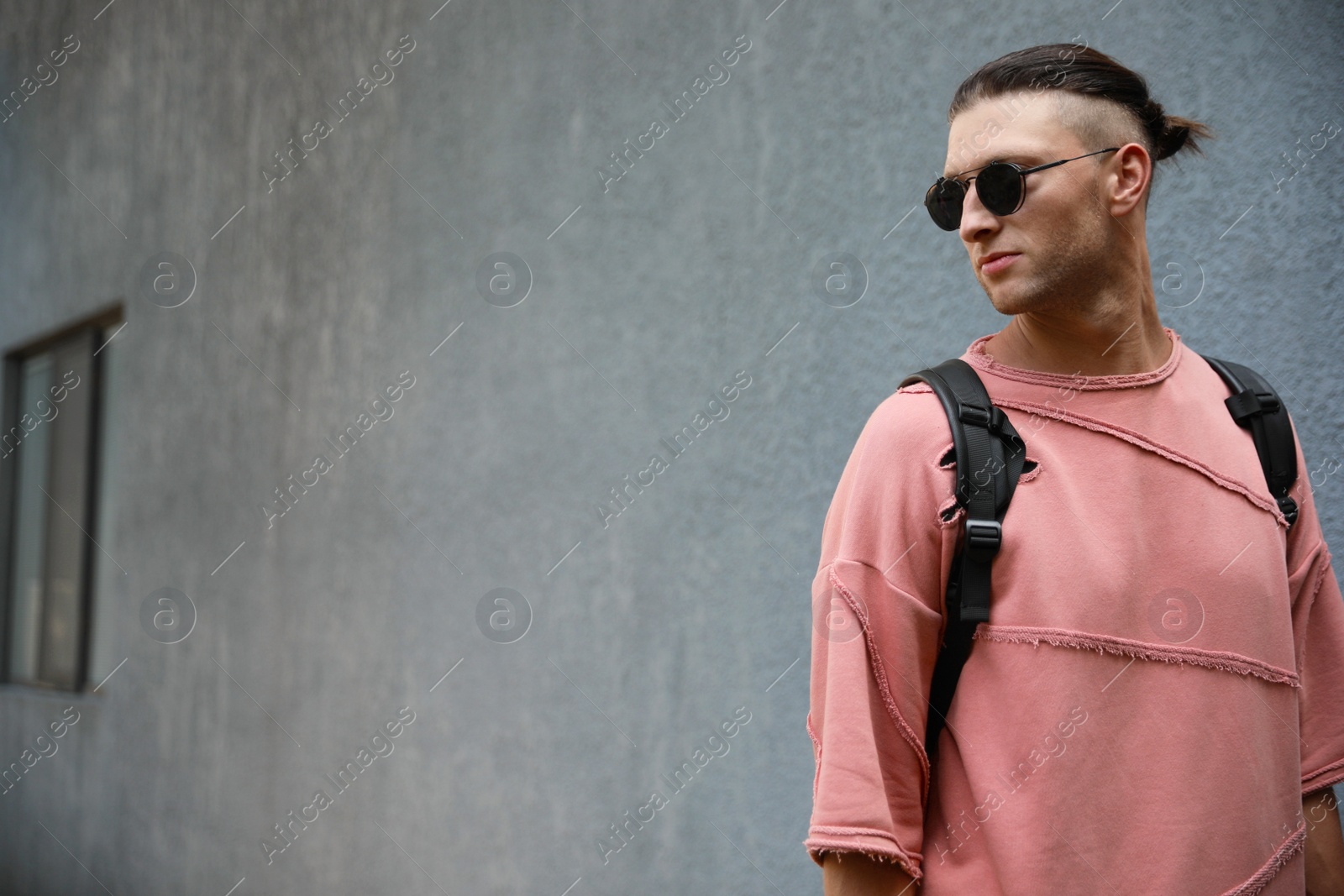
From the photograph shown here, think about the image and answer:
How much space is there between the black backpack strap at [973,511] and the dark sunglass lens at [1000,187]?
27 centimetres

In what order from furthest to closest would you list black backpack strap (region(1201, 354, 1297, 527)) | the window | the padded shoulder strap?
the window
black backpack strap (region(1201, 354, 1297, 527))
the padded shoulder strap

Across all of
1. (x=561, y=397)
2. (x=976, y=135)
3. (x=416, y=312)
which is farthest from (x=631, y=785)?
(x=976, y=135)

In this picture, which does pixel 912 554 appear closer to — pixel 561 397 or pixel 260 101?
pixel 561 397

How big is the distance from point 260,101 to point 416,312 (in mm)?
2289

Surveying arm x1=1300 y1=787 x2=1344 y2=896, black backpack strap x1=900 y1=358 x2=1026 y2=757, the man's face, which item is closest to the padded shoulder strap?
black backpack strap x1=900 y1=358 x2=1026 y2=757

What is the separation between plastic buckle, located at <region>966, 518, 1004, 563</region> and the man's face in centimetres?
33

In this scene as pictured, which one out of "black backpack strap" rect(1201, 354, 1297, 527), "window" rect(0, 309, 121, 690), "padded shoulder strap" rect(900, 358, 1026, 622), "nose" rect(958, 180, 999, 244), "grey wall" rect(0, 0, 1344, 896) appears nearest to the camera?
"padded shoulder strap" rect(900, 358, 1026, 622)

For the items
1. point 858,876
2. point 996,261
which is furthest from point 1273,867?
point 996,261

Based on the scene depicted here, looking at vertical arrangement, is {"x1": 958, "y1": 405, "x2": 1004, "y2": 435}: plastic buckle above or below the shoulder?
below

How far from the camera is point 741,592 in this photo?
12.0ft

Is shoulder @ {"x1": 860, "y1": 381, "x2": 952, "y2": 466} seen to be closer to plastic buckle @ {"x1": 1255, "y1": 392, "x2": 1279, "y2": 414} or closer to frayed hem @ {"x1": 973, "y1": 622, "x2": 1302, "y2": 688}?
frayed hem @ {"x1": 973, "y1": 622, "x2": 1302, "y2": 688}

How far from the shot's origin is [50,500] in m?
9.22

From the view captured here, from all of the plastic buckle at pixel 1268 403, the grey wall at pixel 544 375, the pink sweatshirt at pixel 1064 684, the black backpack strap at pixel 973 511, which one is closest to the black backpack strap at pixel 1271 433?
the plastic buckle at pixel 1268 403

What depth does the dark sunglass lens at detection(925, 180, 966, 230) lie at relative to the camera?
5.82 ft
